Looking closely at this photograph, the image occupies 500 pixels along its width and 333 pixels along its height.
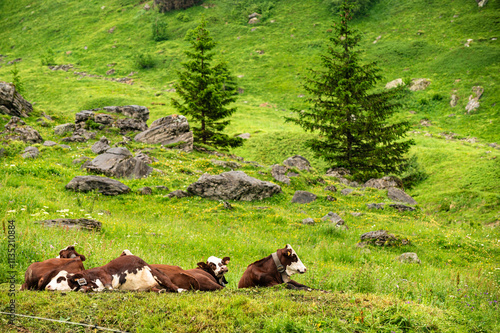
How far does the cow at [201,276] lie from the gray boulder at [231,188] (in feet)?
40.3

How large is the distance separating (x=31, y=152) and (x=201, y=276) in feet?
68.1

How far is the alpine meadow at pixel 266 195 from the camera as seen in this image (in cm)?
534

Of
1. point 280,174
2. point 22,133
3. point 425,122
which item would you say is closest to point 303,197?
point 280,174

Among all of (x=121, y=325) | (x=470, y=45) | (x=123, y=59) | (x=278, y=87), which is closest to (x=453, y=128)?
(x=470, y=45)

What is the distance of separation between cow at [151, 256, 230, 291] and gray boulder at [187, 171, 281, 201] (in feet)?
40.3

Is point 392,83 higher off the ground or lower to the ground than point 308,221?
lower

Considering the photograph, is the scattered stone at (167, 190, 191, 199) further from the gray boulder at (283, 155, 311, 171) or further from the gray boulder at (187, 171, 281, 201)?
the gray boulder at (283, 155, 311, 171)

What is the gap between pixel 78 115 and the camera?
31.2 m

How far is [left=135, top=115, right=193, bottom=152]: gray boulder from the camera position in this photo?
29397mm

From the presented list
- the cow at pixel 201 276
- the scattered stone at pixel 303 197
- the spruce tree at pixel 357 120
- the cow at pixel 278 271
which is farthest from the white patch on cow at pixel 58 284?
the spruce tree at pixel 357 120

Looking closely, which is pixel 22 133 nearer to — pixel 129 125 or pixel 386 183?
pixel 129 125

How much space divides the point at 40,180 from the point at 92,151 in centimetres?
757

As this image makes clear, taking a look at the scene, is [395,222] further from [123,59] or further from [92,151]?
[123,59]

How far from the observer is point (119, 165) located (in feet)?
69.7
